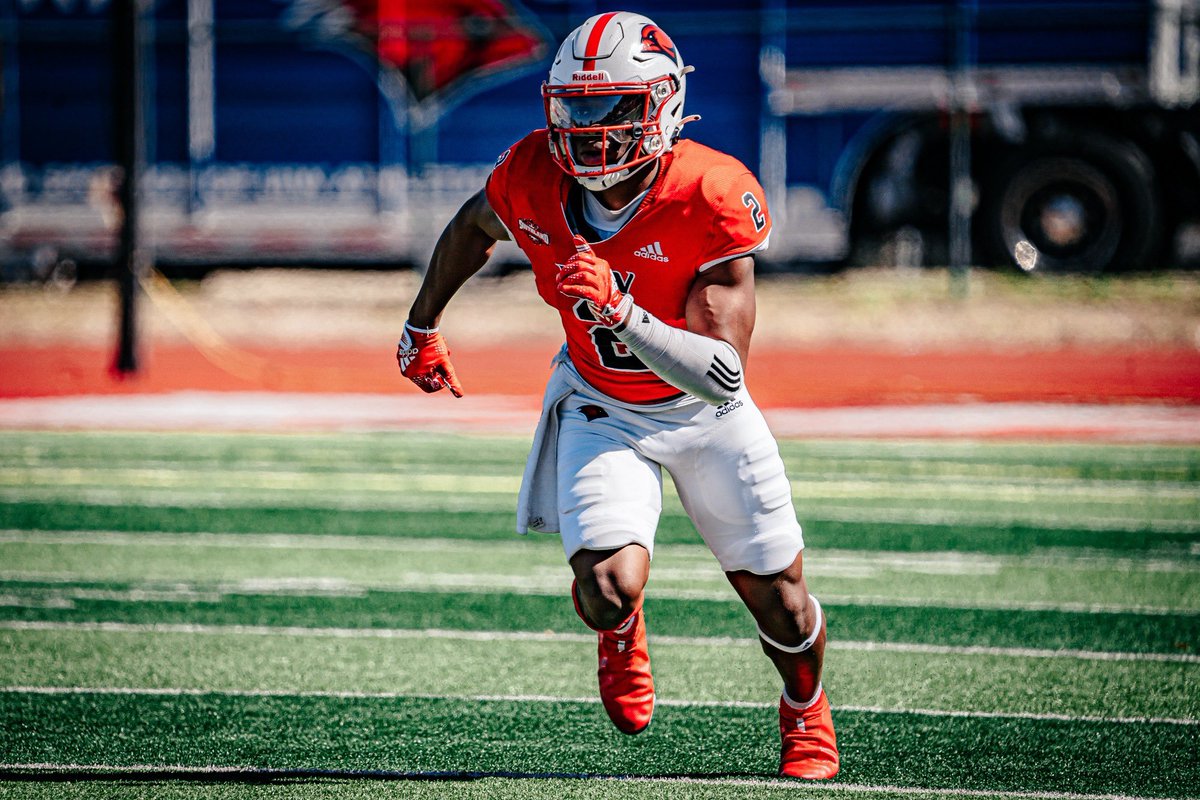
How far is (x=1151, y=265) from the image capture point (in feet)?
56.2

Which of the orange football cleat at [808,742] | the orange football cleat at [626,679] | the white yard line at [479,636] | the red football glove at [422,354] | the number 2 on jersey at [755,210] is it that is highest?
the number 2 on jersey at [755,210]

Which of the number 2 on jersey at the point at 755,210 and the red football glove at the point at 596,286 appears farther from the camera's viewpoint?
the number 2 on jersey at the point at 755,210

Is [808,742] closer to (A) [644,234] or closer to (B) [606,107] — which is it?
(A) [644,234]

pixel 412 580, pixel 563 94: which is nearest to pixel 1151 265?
pixel 412 580

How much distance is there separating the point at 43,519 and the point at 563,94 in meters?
4.84

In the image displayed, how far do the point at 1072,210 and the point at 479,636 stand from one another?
12954 millimetres

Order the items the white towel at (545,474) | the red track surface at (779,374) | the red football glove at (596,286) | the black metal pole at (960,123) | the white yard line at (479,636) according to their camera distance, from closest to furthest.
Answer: the red football glove at (596,286) → the white towel at (545,474) → the white yard line at (479,636) → the red track surface at (779,374) → the black metal pole at (960,123)

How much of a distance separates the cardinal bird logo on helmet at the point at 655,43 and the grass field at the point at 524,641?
182cm

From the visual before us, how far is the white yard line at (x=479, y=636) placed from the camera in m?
5.50

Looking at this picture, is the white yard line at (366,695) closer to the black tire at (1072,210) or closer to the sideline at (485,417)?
the sideline at (485,417)

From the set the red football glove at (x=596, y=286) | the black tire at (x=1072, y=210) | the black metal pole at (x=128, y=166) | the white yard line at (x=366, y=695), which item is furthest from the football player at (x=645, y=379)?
the black tire at (x=1072, y=210)

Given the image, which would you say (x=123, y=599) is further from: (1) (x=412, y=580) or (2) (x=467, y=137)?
(2) (x=467, y=137)

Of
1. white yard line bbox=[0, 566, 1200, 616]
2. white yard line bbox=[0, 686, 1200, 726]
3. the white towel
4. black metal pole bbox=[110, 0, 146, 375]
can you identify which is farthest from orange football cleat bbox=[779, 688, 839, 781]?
black metal pole bbox=[110, 0, 146, 375]

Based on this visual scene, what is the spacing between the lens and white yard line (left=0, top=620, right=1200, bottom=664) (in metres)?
5.50
